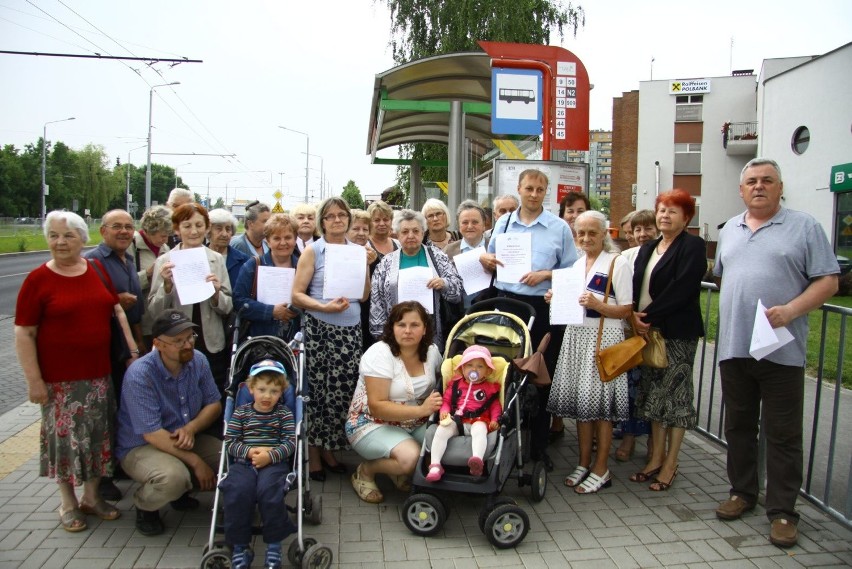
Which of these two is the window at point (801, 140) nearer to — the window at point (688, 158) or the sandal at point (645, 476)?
the window at point (688, 158)

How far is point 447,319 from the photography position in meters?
5.54

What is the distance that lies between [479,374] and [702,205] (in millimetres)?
41939

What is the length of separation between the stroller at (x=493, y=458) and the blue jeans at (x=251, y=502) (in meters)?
0.86

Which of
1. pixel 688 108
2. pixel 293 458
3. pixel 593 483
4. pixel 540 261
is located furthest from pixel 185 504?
pixel 688 108

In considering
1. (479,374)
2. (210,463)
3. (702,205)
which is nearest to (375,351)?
(479,374)

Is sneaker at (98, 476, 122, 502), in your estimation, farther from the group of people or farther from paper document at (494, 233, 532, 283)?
paper document at (494, 233, 532, 283)

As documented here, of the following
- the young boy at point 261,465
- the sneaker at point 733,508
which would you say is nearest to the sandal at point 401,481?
the young boy at point 261,465

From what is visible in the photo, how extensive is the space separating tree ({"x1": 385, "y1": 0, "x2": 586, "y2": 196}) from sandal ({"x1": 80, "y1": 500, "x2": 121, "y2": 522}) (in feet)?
63.2

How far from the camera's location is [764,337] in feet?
12.7

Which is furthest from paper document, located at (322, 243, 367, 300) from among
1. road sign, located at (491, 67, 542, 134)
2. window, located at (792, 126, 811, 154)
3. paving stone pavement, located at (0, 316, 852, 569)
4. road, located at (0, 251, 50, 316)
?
window, located at (792, 126, 811, 154)

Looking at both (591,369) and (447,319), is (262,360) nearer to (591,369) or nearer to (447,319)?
(447,319)

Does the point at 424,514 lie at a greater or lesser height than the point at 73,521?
greater

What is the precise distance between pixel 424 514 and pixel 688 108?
4424 centimetres

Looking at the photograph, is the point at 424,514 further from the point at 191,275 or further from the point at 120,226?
the point at 120,226
